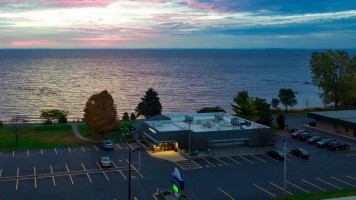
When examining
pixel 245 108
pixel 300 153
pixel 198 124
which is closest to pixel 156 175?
pixel 198 124

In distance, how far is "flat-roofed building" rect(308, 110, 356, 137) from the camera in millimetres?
60416

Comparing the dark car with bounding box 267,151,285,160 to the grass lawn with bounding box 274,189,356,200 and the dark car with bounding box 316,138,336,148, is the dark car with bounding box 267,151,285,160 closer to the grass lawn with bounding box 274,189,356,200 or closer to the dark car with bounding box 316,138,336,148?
the dark car with bounding box 316,138,336,148

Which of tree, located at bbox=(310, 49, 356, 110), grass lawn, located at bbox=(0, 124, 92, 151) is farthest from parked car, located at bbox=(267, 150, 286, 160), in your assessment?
tree, located at bbox=(310, 49, 356, 110)

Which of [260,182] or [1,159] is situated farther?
[1,159]

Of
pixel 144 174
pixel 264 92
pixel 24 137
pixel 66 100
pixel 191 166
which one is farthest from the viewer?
pixel 264 92

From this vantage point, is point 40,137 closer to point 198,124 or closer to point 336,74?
point 198,124

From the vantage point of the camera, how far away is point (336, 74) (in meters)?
82.2

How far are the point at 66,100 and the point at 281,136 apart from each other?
82.5 metres

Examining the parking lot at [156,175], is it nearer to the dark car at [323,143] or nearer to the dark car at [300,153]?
the dark car at [300,153]

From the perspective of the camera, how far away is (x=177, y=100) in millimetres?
124562

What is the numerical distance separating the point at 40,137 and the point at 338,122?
166 ft

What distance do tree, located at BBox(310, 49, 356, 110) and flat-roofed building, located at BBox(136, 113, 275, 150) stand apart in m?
33.3

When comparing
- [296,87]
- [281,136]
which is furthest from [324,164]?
[296,87]

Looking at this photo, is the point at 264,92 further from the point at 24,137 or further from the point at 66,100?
the point at 24,137
